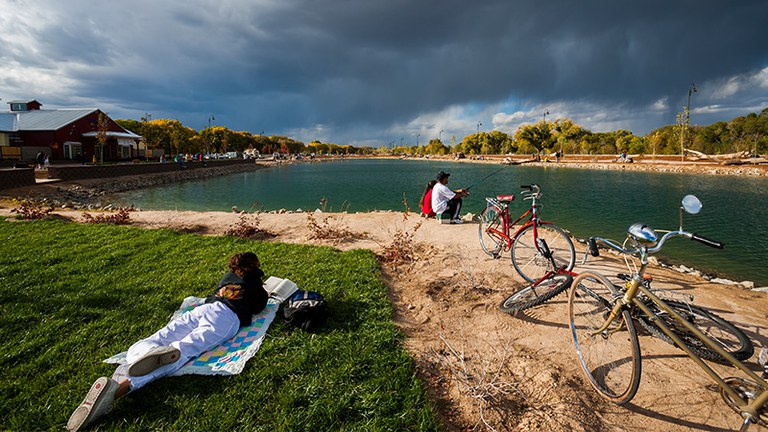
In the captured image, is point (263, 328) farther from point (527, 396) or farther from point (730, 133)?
point (730, 133)

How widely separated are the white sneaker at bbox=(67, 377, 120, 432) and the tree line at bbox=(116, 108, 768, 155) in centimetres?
7172

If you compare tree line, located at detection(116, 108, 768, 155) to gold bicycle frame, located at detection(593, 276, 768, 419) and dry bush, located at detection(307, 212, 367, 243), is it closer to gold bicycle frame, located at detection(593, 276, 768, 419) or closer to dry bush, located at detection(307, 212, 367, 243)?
dry bush, located at detection(307, 212, 367, 243)

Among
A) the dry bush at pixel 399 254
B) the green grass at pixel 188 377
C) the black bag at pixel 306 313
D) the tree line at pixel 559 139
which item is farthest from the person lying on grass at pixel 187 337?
the tree line at pixel 559 139

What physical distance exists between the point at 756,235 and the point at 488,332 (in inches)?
621

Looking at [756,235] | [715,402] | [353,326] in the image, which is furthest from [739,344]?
[756,235]

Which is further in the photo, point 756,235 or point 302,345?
point 756,235

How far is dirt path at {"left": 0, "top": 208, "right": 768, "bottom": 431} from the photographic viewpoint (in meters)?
2.85

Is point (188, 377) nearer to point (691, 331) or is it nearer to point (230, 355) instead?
point (230, 355)

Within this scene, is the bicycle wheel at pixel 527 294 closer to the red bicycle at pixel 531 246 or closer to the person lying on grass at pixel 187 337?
the red bicycle at pixel 531 246

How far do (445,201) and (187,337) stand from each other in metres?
7.74

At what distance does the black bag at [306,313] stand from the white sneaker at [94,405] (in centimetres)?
172

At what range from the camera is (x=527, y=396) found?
3070 mm

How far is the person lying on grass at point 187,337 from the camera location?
8.96ft

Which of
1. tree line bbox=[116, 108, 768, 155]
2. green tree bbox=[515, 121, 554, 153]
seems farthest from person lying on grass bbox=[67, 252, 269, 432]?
green tree bbox=[515, 121, 554, 153]
